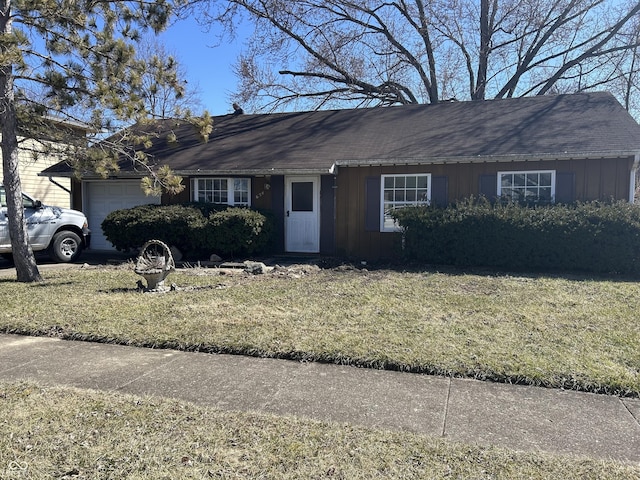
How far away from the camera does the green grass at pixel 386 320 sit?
4.52 meters

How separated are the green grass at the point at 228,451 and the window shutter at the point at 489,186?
31.5 feet

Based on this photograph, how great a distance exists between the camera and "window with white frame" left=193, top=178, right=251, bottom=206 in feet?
44.7

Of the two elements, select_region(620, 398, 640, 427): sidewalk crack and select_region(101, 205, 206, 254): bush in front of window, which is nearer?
select_region(620, 398, 640, 427): sidewalk crack

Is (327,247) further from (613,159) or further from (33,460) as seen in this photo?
(33,460)

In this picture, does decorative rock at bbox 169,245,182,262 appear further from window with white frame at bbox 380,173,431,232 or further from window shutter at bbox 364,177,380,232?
window with white frame at bbox 380,173,431,232

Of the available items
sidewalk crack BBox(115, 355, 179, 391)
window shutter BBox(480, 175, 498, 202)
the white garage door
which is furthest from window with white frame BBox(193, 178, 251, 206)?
sidewalk crack BBox(115, 355, 179, 391)

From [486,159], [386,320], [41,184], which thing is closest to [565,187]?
[486,159]

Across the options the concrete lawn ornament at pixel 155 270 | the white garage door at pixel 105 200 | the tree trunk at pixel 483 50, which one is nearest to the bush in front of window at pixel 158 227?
the white garage door at pixel 105 200

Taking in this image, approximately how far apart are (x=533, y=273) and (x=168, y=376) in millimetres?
7826

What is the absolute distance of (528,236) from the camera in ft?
32.2

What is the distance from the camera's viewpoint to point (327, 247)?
42.8 feet

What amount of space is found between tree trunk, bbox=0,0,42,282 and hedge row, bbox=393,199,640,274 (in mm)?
7594

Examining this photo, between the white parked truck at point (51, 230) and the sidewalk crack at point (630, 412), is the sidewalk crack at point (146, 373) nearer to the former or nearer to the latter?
the sidewalk crack at point (630, 412)

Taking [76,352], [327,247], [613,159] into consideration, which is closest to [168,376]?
[76,352]
